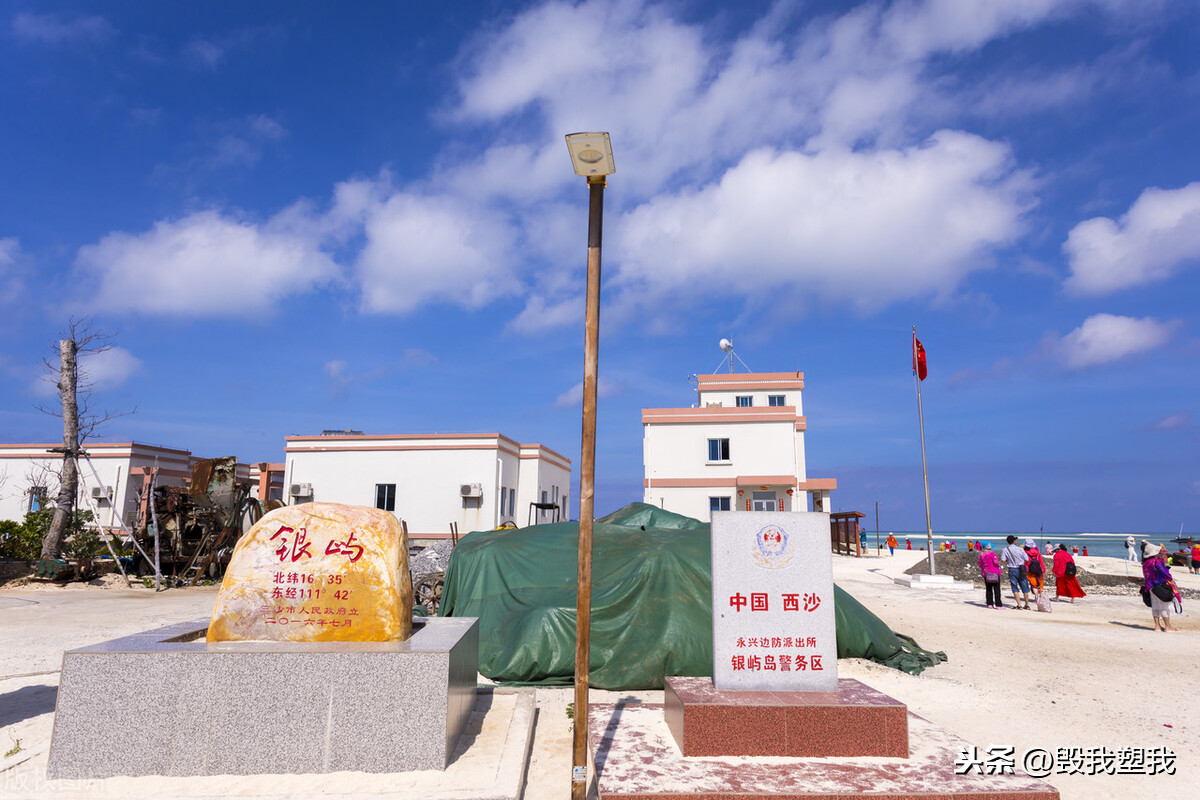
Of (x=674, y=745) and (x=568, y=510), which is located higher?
(x=568, y=510)

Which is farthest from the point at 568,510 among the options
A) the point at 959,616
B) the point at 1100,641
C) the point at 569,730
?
the point at 569,730

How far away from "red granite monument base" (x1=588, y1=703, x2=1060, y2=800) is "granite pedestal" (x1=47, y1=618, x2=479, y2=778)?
1.42 meters

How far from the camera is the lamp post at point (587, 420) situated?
4.60m

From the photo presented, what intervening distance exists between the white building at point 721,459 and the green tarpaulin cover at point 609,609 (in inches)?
741

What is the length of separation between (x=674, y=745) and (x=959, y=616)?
1241 centimetres

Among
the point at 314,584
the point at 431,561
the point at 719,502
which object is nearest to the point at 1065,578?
the point at 719,502

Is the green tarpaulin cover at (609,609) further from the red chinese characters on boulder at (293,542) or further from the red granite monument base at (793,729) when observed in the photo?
the red chinese characters on boulder at (293,542)

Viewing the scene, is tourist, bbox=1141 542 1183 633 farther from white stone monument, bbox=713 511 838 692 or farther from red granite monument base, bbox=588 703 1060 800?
white stone monument, bbox=713 511 838 692

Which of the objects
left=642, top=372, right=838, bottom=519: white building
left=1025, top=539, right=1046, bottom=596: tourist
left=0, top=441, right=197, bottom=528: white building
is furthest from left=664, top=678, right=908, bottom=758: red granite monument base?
left=0, top=441, right=197, bottom=528: white building

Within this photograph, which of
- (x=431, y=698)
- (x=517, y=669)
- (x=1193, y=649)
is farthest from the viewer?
(x=1193, y=649)

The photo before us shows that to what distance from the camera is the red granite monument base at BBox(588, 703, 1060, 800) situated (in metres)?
4.49

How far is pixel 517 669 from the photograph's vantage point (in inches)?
344

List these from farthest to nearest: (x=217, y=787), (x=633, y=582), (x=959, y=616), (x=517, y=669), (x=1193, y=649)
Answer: (x=959, y=616), (x=1193, y=649), (x=633, y=582), (x=517, y=669), (x=217, y=787)

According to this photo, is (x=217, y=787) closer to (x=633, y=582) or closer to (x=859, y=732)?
(x=859, y=732)
